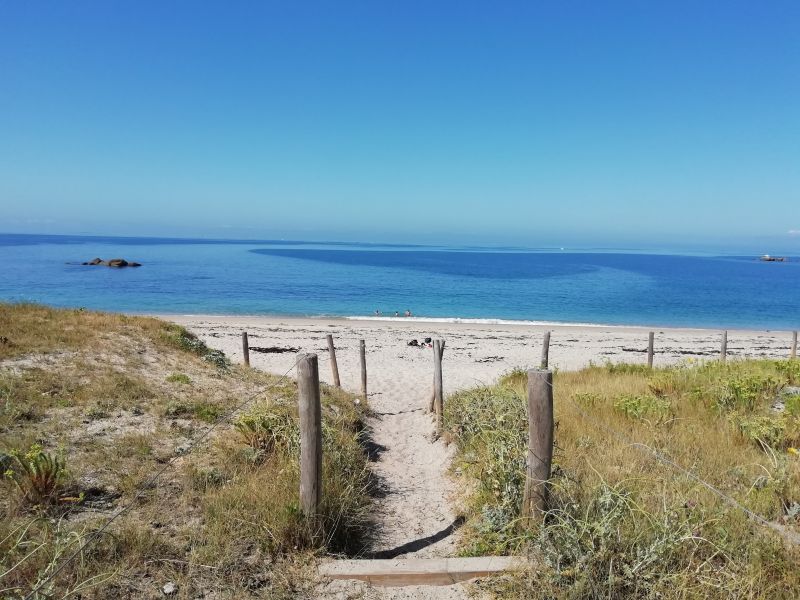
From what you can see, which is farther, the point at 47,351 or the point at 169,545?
the point at 47,351

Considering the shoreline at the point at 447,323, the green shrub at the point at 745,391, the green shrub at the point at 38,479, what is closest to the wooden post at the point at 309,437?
the green shrub at the point at 38,479

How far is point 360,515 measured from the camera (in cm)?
506

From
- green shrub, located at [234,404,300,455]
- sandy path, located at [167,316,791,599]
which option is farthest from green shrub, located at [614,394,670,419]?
green shrub, located at [234,404,300,455]

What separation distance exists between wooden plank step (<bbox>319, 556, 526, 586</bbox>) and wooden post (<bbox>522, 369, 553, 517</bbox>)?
54cm

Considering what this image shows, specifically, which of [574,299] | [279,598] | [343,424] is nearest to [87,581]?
[279,598]

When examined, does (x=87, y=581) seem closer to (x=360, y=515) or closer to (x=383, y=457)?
(x=360, y=515)

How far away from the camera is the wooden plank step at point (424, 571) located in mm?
3908

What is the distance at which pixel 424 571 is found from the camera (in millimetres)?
3953

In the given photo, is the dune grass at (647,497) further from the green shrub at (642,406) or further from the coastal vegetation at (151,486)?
the coastal vegetation at (151,486)

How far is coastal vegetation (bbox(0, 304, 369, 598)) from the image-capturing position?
12.1 feet

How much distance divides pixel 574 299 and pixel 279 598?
4971cm

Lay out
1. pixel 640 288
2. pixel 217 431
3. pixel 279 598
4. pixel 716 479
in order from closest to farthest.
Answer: pixel 279 598, pixel 716 479, pixel 217 431, pixel 640 288

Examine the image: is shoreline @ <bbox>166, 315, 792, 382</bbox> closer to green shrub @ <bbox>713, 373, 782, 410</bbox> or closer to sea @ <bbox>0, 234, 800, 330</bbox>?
sea @ <bbox>0, 234, 800, 330</bbox>

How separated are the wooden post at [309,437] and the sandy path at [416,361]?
2.61 feet
